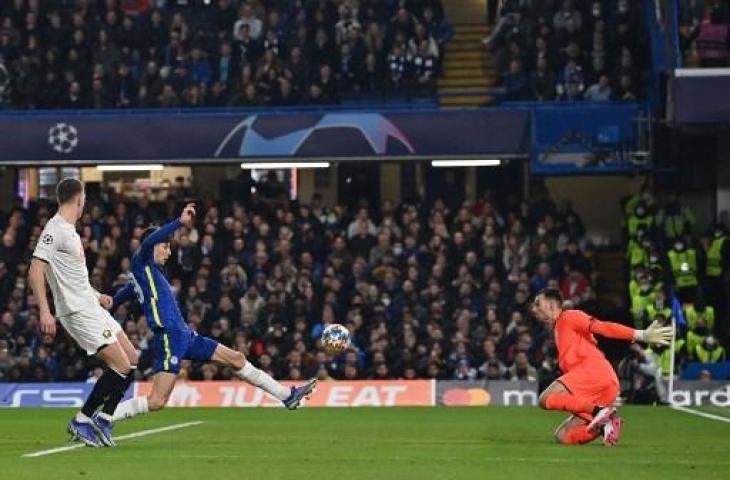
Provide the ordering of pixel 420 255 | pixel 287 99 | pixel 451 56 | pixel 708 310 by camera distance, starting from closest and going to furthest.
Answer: pixel 708 310, pixel 420 255, pixel 287 99, pixel 451 56

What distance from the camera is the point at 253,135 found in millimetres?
32125

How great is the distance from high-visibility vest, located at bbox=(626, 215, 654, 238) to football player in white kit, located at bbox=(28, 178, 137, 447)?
17.0 metres

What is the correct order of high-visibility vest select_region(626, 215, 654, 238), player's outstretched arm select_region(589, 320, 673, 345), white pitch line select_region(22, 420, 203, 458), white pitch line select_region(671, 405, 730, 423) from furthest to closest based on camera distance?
high-visibility vest select_region(626, 215, 654, 238)
white pitch line select_region(671, 405, 730, 423)
player's outstretched arm select_region(589, 320, 673, 345)
white pitch line select_region(22, 420, 203, 458)

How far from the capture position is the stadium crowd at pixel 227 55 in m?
32.8

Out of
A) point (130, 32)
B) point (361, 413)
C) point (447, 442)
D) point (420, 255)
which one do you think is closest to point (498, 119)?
point (420, 255)

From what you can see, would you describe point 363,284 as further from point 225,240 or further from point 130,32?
point 130,32

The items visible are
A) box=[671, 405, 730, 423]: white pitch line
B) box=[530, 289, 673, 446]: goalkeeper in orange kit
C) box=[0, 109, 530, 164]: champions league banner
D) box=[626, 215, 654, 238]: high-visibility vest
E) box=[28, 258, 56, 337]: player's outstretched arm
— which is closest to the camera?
box=[28, 258, 56, 337]: player's outstretched arm

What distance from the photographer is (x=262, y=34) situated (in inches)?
1323

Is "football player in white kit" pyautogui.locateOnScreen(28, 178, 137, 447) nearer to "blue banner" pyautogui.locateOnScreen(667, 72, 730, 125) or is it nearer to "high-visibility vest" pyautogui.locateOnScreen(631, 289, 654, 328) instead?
"high-visibility vest" pyautogui.locateOnScreen(631, 289, 654, 328)

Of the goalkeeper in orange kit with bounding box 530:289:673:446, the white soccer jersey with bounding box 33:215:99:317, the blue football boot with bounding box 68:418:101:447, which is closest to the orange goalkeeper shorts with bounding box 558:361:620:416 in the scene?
the goalkeeper in orange kit with bounding box 530:289:673:446

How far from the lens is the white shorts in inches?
576

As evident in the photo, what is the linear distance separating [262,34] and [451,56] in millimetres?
3789

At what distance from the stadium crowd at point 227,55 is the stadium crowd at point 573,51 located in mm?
1507

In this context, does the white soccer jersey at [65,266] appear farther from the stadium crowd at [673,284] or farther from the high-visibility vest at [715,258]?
the high-visibility vest at [715,258]
